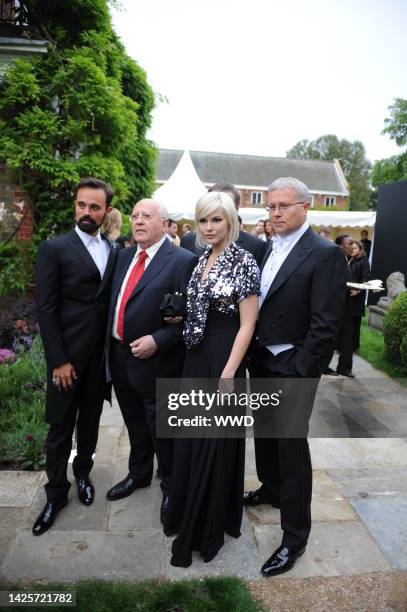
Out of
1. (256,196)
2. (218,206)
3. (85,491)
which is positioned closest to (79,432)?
(85,491)

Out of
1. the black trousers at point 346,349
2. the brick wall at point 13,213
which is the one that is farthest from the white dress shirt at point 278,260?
the brick wall at point 13,213

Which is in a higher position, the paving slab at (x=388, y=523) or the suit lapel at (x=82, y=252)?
the suit lapel at (x=82, y=252)

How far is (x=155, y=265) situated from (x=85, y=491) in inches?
65.4

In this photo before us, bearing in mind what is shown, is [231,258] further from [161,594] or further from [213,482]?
[161,594]

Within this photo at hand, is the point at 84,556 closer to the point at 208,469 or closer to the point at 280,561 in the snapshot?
the point at 208,469

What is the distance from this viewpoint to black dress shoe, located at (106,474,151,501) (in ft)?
10.3

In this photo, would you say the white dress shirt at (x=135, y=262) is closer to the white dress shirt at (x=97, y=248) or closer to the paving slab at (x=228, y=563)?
the white dress shirt at (x=97, y=248)

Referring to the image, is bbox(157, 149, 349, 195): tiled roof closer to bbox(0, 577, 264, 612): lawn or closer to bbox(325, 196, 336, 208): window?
bbox(325, 196, 336, 208): window

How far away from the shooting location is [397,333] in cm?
643

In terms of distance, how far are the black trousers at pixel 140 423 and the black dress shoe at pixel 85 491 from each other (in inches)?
11.8

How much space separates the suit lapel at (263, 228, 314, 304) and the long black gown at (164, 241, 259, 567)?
0.12 m

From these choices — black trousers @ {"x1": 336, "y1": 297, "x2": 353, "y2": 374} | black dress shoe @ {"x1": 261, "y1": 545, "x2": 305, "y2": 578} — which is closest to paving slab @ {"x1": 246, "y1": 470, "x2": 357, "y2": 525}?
black dress shoe @ {"x1": 261, "y1": 545, "x2": 305, "y2": 578}

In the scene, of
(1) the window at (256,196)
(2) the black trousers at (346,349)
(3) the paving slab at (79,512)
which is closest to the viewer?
(3) the paving slab at (79,512)

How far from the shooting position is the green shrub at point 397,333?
6281 millimetres
